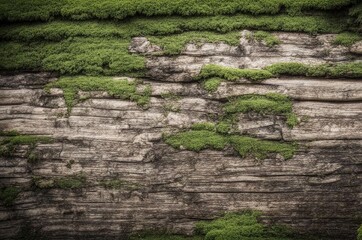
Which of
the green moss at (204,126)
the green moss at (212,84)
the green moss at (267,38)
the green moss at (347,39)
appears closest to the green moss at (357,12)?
the green moss at (347,39)

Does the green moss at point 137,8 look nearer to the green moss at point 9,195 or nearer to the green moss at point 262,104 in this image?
the green moss at point 262,104

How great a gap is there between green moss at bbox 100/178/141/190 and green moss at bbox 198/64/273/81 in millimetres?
2468

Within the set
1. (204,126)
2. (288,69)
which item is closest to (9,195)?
(204,126)

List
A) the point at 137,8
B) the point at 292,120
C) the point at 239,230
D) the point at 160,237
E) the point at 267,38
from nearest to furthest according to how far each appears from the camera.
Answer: the point at 239,230 < the point at 160,237 < the point at 292,120 < the point at 267,38 < the point at 137,8

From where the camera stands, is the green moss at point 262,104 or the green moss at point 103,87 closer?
the green moss at point 262,104

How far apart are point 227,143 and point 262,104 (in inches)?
39.4

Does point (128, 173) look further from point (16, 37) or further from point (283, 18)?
point (283, 18)

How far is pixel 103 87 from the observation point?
6.14 metres

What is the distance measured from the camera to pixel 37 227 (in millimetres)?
5789

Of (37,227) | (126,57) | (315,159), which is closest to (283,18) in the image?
(315,159)

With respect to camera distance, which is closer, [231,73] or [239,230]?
[239,230]

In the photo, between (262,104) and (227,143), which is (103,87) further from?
(262,104)

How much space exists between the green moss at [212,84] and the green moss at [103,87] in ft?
3.75

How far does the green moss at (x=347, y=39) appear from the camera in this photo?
5922 mm
